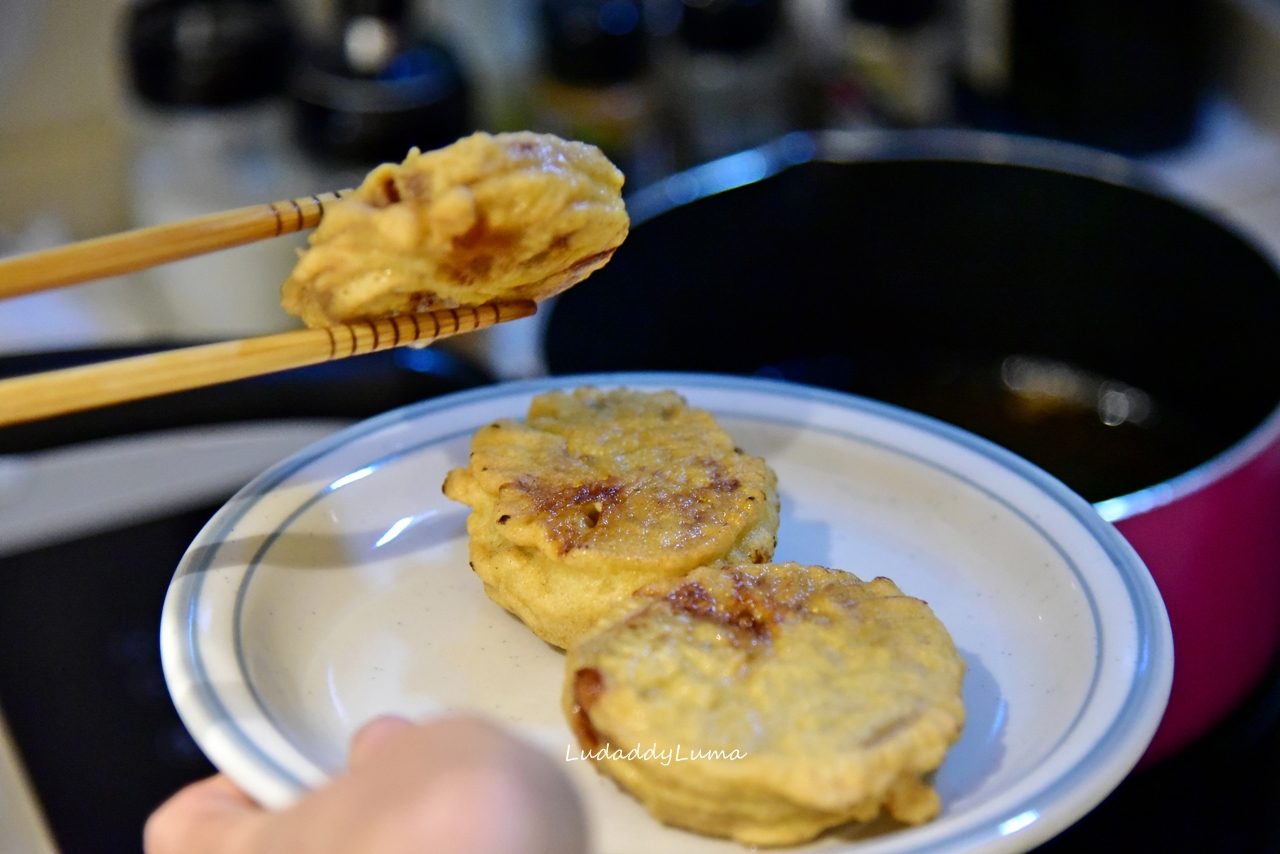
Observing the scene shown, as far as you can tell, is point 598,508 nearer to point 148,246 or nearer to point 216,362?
point 216,362

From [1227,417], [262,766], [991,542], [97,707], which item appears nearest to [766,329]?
[1227,417]

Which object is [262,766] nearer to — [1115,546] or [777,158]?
[1115,546]

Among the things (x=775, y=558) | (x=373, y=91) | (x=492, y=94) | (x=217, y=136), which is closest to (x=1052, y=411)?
(x=775, y=558)

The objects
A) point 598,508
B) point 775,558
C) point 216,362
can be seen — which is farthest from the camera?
point 775,558

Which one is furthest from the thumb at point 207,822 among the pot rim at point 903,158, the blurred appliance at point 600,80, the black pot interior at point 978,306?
the blurred appliance at point 600,80

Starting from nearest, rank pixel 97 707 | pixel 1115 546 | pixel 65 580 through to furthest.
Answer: pixel 1115 546, pixel 97 707, pixel 65 580

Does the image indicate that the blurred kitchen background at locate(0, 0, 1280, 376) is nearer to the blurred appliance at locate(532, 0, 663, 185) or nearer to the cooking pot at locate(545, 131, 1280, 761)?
the blurred appliance at locate(532, 0, 663, 185)

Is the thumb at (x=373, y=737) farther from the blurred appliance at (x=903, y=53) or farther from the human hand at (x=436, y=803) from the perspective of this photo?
the blurred appliance at (x=903, y=53)
